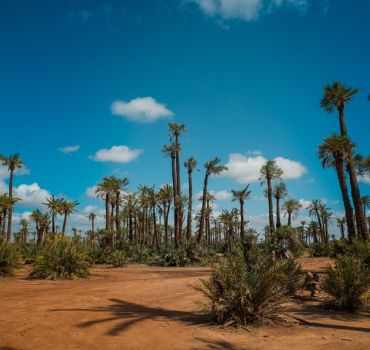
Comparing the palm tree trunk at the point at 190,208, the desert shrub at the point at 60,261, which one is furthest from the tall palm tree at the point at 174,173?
the desert shrub at the point at 60,261

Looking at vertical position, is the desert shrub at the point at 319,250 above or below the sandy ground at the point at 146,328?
above

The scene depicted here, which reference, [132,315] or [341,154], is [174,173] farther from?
[132,315]

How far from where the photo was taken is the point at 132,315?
8.41 m

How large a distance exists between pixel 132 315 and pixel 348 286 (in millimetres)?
5155

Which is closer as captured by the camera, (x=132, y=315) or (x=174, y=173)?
(x=132, y=315)

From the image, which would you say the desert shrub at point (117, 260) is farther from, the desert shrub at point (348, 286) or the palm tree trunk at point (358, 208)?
the desert shrub at point (348, 286)

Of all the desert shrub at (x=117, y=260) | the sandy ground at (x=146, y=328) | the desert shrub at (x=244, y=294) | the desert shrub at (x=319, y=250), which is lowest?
the sandy ground at (x=146, y=328)

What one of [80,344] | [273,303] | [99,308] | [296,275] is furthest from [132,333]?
[296,275]

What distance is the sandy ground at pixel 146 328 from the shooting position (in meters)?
6.31

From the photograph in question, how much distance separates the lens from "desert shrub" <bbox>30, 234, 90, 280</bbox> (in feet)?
55.5

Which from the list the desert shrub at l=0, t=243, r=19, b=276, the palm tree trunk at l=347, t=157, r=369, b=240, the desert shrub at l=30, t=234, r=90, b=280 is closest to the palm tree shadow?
the desert shrub at l=30, t=234, r=90, b=280

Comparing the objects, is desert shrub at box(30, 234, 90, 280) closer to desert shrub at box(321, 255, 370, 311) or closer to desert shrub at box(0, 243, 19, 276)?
desert shrub at box(0, 243, 19, 276)

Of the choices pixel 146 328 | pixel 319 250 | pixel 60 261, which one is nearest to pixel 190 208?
pixel 319 250

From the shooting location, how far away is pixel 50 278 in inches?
654
